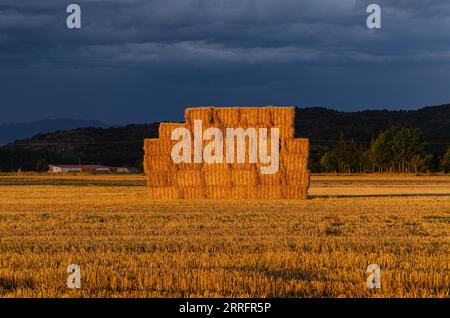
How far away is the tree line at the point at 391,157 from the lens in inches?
2955

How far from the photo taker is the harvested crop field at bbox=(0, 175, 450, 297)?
912 cm

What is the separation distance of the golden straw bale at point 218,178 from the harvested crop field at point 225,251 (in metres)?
4.80

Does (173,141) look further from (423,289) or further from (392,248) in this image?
(423,289)

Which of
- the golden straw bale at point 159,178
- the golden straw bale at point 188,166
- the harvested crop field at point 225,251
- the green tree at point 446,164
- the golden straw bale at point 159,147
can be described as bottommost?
the green tree at point 446,164

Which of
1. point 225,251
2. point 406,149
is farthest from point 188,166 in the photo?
point 406,149

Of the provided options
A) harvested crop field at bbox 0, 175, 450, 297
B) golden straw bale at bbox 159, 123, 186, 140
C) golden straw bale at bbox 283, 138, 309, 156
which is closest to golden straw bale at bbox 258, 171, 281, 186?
golden straw bale at bbox 283, 138, 309, 156

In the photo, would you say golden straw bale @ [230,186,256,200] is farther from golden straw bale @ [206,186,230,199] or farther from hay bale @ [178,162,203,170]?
hay bale @ [178,162,203,170]

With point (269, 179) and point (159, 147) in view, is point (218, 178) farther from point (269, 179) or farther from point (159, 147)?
point (159, 147)

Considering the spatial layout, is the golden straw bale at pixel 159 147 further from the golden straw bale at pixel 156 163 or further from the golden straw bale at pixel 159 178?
the golden straw bale at pixel 159 178

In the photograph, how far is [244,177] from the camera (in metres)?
26.6

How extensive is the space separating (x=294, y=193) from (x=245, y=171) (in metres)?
1.86

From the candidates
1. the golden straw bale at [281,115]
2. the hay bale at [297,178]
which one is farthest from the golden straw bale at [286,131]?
the hay bale at [297,178]

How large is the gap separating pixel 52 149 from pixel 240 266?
11882cm

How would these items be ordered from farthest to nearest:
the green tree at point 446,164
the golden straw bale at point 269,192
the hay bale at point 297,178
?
the green tree at point 446,164 < the hay bale at point 297,178 < the golden straw bale at point 269,192
